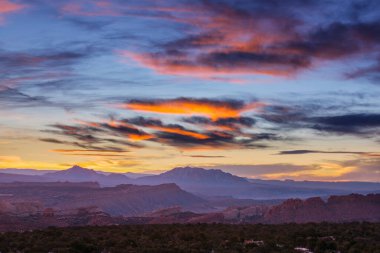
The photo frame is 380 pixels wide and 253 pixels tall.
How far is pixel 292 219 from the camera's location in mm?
112000

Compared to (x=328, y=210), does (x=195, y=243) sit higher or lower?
higher

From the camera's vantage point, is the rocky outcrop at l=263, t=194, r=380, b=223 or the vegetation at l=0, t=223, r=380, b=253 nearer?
the vegetation at l=0, t=223, r=380, b=253

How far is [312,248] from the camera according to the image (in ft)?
80.6

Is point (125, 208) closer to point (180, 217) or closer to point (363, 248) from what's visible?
point (180, 217)

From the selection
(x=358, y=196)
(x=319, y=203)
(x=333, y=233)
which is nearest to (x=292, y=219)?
(x=319, y=203)

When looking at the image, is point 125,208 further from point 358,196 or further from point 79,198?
point 358,196

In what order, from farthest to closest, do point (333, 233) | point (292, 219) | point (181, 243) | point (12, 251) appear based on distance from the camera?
point (292, 219) → point (333, 233) → point (181, 243) → point (12, 251)

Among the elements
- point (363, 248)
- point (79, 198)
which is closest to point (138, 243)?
point (363, 248)

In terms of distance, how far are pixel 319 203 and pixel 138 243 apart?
105 meters

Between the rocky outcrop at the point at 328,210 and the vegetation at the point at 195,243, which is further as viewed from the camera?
the rocky outcrop at the point at 328,210

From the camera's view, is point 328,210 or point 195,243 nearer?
point 195,243

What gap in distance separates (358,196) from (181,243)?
4328 inches

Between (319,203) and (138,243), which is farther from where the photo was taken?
(319,203)

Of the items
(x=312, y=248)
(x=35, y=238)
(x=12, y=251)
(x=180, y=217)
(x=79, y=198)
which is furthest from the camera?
(x=79, y=198)
